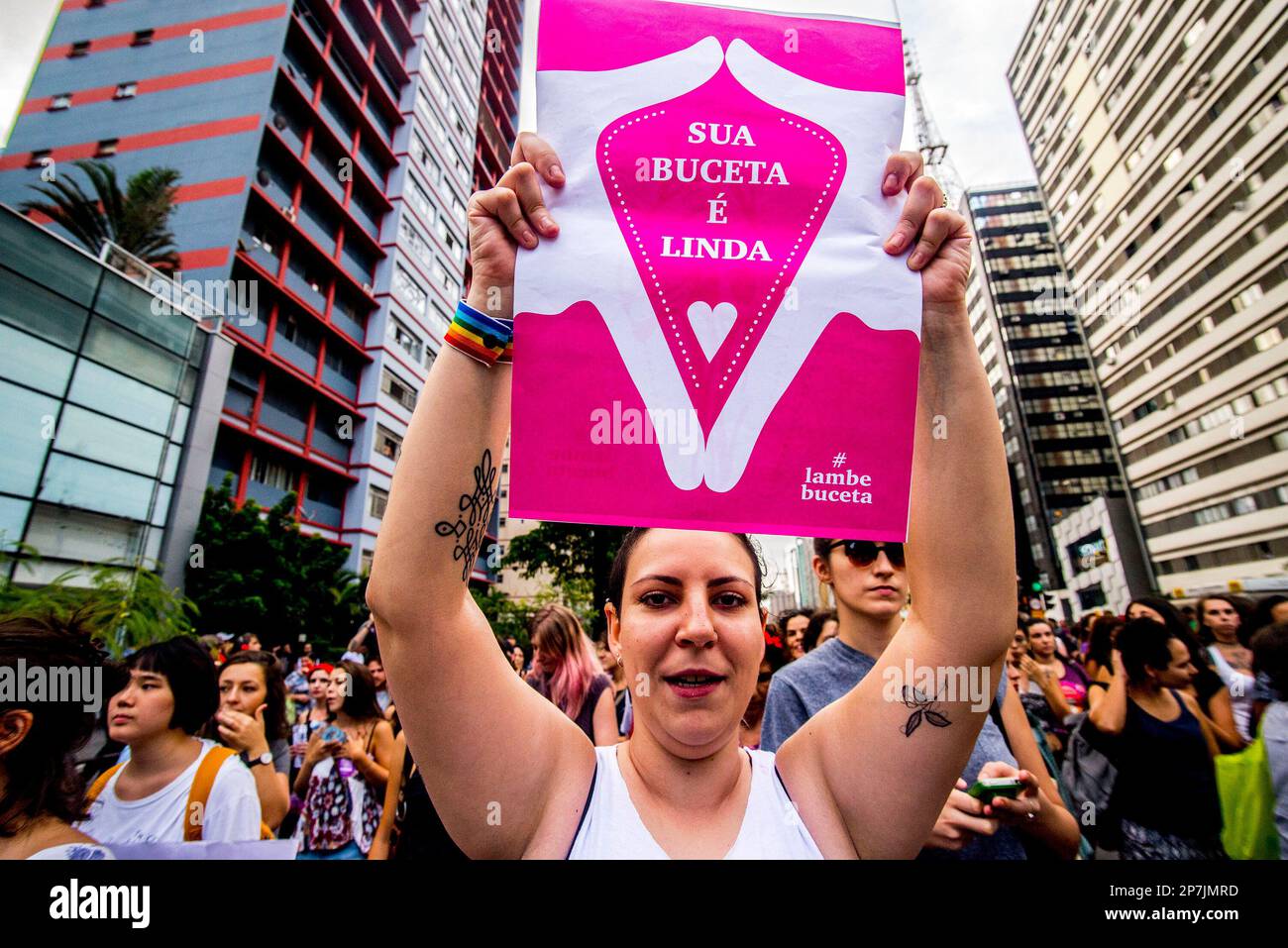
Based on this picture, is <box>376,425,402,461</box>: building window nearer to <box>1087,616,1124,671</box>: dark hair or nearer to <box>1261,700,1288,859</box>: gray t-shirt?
<box>1087,616,1124,671</box>: dark hair

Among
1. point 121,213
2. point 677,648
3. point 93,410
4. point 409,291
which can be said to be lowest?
point 677,648

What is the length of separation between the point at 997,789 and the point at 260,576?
21263 mm

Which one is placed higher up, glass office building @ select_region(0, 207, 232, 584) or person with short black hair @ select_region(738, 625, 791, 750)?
glass office building @ select_region(0, 207, 232, 584)

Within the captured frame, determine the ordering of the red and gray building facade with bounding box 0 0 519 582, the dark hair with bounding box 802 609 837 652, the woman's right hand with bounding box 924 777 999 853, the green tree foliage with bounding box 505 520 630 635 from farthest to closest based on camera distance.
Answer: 1. the green tree foliage with bounding box 505 520 630 635
2. the red and gray building facade with bounding box 0 0 519 582
3. the dark hair with bounding box 802 609 837 652
4. the woman's right hand with bounding box 924 777 999 853

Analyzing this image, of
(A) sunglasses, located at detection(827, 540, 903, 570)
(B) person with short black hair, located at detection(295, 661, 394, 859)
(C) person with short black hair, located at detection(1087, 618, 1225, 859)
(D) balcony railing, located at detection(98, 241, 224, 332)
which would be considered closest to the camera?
(A) sunglasses, located at detection(827, 540, 903, 570)

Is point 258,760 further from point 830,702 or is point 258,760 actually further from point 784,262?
point 784,262

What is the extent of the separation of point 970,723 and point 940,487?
510 millimetres

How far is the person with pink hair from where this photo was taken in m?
4.31

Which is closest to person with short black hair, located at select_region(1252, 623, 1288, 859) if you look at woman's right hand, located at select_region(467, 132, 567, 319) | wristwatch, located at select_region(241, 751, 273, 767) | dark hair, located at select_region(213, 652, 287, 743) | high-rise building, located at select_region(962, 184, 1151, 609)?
woman's right hand, located at select_region(467, 132, 567, 319)

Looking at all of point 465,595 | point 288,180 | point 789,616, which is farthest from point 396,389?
point 465,595

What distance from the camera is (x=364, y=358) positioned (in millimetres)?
29969

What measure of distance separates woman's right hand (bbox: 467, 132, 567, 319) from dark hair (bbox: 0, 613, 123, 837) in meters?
2.15

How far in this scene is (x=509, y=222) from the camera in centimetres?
122
